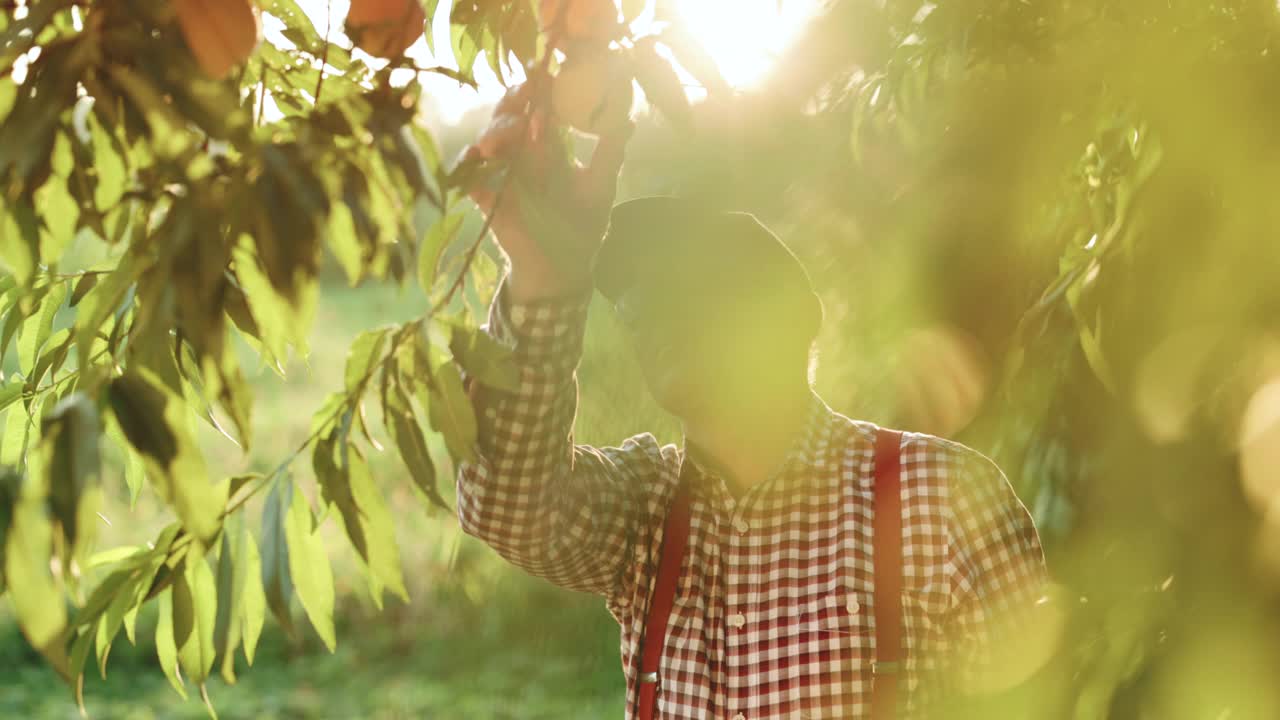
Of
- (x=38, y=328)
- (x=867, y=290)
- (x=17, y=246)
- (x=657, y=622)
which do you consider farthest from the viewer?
(x=867, y=290)

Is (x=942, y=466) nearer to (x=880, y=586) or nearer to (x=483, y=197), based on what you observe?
(x=880, y=586)

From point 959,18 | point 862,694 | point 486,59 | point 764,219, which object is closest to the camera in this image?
point 486,59

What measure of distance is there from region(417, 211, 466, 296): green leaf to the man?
23 cm

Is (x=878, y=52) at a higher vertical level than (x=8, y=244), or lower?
lower

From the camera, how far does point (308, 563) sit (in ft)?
2.25

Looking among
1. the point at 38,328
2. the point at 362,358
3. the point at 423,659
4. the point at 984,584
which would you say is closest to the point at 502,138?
the point at 362,358

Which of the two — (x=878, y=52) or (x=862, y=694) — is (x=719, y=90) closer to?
(x=862, y=694)

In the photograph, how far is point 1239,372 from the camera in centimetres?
110

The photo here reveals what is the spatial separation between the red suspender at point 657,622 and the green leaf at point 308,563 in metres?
0.43

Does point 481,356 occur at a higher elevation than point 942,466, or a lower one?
higher

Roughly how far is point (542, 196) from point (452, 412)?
0.16m

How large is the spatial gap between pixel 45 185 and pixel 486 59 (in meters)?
0.35

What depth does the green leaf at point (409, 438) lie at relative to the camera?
0.62 meters

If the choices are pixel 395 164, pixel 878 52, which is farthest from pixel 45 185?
pixel 878 52
